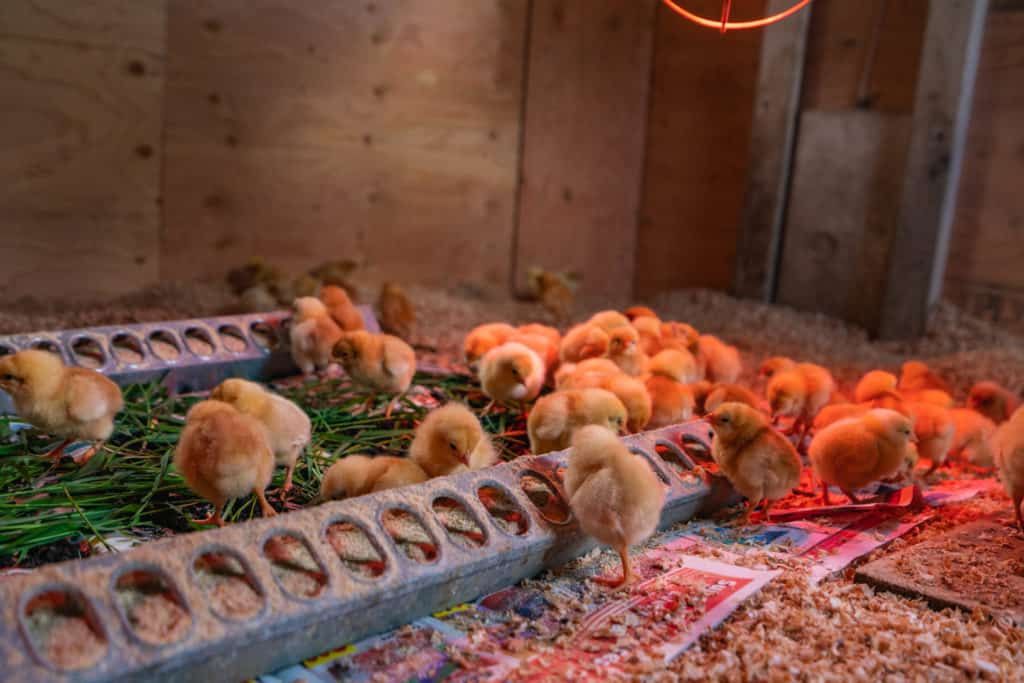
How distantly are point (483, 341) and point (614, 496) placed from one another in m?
1.65

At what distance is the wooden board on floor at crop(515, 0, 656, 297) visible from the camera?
6145 millimetres

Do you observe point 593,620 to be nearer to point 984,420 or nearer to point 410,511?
point 410,511

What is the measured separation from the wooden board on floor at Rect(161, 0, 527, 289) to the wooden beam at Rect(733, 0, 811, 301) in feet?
5.03

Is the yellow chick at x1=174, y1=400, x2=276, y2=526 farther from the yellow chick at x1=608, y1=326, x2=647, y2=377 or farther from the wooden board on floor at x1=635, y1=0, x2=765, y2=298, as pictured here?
the wooden board on floor at x1=635, y1=0, x2=765, y2=298

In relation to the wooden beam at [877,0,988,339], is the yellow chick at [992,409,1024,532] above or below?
below

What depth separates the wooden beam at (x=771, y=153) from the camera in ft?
17.9

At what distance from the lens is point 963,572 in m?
2.20

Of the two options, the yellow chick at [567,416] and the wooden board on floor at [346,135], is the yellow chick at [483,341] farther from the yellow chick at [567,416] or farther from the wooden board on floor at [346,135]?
the wooden board on floor at [346,135]

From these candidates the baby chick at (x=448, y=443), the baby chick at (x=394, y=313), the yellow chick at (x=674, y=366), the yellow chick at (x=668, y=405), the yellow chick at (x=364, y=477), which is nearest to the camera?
the yellow chick at (x=364, y=477)

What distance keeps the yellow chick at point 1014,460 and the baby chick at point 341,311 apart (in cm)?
236

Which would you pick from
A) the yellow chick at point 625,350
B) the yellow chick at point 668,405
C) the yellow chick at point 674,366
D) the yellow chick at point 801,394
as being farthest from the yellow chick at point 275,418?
the yellow chick at point 801,394

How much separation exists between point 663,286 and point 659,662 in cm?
505

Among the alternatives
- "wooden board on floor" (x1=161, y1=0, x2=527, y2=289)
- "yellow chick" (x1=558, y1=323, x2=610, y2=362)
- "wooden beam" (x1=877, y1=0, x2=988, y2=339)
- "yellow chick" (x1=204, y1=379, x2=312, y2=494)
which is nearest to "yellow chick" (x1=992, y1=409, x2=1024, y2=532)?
"yellow chick" (x1=558, y1=323, x2=610, y2=362)

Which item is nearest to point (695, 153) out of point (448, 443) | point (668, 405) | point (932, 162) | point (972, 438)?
point (932, 162)
